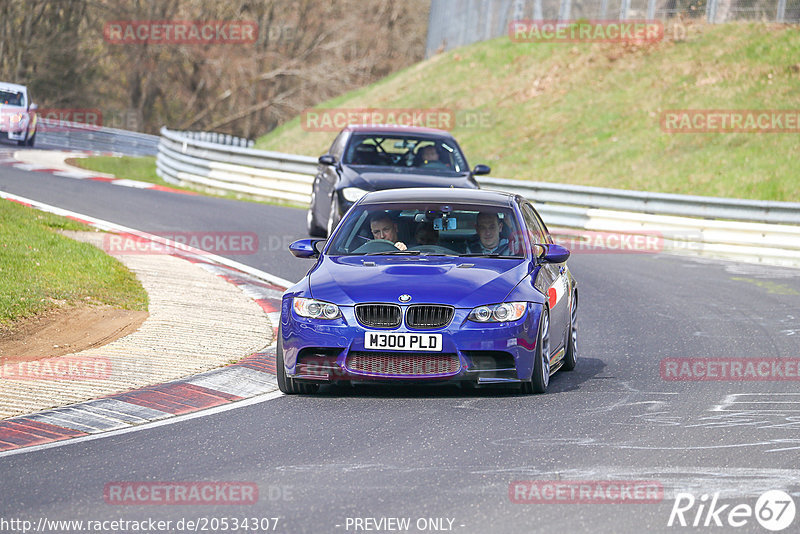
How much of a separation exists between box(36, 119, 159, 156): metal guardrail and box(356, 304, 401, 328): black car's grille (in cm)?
3764

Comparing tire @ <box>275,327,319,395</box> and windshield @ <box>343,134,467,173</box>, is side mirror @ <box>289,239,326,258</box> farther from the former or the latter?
windshield @ <box>343,134,467,173</box>

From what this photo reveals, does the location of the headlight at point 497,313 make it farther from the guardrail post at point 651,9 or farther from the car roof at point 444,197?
the guardrail post at point 651,9

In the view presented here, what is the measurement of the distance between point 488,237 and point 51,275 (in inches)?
215

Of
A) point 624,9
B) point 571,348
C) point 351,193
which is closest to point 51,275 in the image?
point 351,193

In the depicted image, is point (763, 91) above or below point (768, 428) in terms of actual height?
above

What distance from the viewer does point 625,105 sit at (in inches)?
1344

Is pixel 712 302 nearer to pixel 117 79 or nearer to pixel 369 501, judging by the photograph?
pixel 369 501

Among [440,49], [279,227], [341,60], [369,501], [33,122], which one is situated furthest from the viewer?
[341,60]

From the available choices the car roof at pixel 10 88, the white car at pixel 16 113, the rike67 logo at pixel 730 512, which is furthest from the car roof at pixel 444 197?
the car roof at pixel 10 88

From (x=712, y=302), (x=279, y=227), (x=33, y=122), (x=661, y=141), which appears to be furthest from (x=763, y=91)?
(x=33, y=122)

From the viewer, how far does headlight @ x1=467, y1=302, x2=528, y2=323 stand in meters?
8.74

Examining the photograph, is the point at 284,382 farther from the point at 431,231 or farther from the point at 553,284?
the point at 553,284

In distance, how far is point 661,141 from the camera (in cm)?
3102

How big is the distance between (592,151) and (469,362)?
78.4 feet
